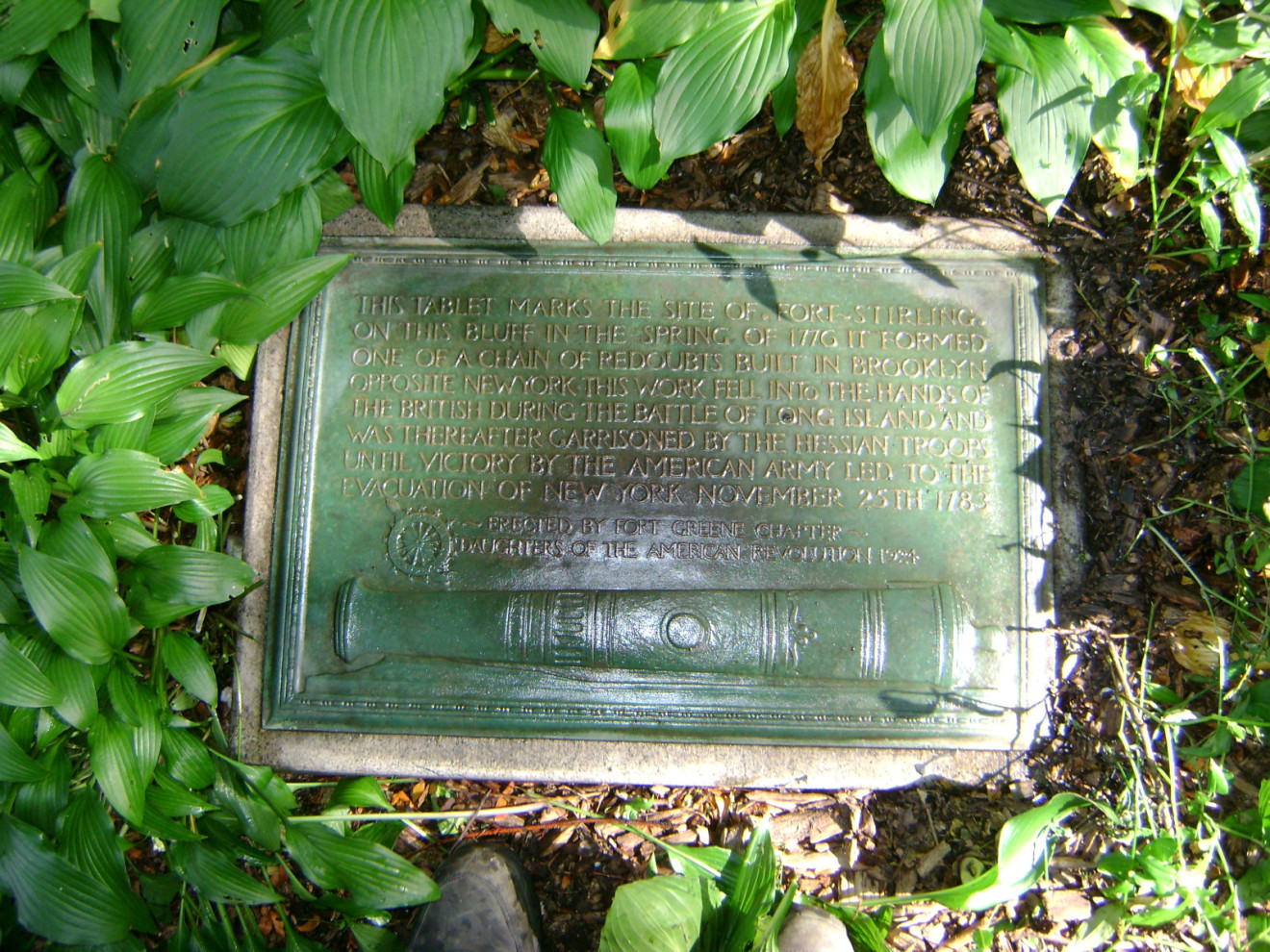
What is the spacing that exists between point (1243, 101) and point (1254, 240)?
0.39m

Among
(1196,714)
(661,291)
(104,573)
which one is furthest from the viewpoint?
(661,291)

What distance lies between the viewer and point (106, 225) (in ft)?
7.33

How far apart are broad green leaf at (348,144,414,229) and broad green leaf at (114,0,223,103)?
51cm

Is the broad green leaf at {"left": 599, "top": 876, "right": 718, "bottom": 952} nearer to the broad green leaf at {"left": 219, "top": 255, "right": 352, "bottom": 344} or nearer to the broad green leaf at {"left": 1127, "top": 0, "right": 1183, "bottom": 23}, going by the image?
the broad green leaf at {"left": 219, "top": 255, "right": 352, "bottom": 344}

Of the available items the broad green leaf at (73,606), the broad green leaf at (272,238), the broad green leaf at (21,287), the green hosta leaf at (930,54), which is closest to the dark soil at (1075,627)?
the green hosta leaf at (930,54)

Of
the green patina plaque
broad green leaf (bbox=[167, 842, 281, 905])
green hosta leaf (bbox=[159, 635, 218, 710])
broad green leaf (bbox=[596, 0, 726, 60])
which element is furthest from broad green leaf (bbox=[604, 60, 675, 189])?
broad green leaf (bbox=[167, 842, 281, 905])

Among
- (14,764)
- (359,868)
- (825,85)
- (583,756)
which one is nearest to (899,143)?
(825,85)

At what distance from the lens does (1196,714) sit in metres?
2.25

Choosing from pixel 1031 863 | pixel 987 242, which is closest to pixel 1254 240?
pixel 987 242

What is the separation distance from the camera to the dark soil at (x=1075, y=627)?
7.57 ft

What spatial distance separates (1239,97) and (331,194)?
8.76 feet

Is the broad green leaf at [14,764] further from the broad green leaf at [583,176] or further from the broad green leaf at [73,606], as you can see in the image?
→ the broad green leaf at [583,176]

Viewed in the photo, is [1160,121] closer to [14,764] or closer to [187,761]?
[187,761]

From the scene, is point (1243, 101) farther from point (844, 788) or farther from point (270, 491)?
point (270, 491)
